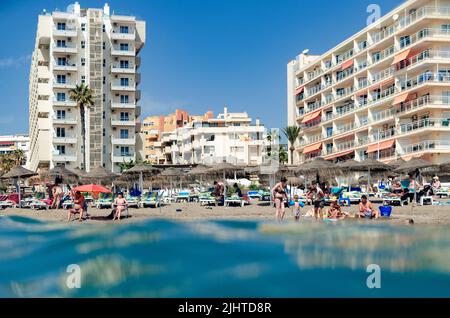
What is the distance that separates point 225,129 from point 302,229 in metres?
81.3

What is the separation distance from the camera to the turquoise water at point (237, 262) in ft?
43.8

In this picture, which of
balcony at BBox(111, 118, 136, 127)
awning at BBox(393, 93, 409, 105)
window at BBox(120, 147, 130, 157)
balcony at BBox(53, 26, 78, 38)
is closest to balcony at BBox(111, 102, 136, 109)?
balcony at BBox(111, 118, 136, 127)

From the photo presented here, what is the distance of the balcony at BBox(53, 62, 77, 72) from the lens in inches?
3061

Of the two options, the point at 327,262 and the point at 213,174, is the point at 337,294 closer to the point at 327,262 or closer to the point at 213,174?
the point at 327,262

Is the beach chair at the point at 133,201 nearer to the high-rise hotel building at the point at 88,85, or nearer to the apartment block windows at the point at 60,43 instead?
the high-rise hotel building at the point at 88,85

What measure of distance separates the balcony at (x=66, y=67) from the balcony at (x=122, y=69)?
5347 mm

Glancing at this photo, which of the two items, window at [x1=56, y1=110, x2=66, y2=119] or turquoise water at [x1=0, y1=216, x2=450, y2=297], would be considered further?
window at [x1=56, y1=110, x2=66, y2=119]

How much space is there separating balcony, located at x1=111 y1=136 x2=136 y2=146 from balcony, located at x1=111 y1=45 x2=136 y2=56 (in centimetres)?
1191

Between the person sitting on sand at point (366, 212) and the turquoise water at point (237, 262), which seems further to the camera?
the person sitting on sand at point (366, 212)

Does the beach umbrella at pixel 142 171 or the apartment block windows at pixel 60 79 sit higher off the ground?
the apartment block windows at pixel 60 79

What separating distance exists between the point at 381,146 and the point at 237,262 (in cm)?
5044

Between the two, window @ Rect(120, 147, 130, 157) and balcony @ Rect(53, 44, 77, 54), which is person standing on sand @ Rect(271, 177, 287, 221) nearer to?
window @ Rect(120, 147, 130, 157)

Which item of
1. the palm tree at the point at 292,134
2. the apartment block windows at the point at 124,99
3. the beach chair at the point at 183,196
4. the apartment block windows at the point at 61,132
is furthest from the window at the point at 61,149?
the beach chair at the point at 183,196

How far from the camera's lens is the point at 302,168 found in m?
34.2
